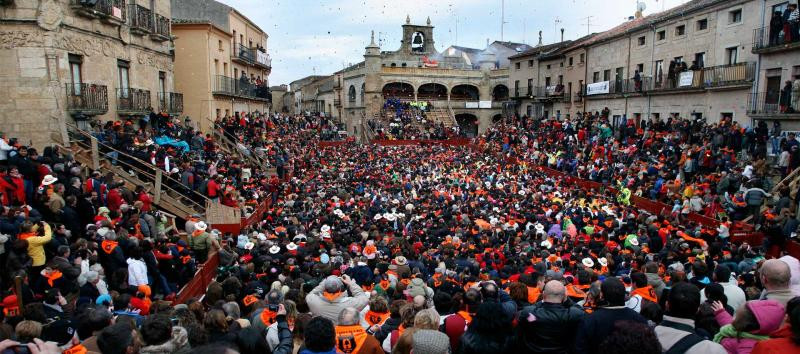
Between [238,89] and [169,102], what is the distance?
8881mm

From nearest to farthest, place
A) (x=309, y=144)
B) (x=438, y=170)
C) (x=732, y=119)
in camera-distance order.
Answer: (x=732, y=119) → (x=438, y=170) → (x=309, y=144)

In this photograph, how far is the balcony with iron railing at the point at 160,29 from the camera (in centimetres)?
2116

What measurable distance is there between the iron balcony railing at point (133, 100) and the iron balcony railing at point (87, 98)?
1158 mm

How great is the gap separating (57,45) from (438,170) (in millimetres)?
16891

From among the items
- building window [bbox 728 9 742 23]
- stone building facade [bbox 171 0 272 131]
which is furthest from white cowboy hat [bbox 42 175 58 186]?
building window [bbox 728 9 742 23]

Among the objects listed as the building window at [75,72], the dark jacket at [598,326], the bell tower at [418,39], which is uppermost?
the bell tower at [418,39]

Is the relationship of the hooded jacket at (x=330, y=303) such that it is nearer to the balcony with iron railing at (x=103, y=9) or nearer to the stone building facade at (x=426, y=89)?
the balcony with iron railing at (x=103, y=9)

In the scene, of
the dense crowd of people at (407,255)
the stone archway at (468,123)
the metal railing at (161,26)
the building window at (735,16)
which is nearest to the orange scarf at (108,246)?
the dense crowd of people at (407,255)

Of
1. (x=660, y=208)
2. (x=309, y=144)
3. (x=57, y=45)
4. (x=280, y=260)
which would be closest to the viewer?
(x=280, y=260)

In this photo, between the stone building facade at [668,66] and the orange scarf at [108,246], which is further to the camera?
the stone building facade at [668,66]

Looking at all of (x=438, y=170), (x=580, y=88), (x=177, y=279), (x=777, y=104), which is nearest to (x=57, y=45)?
(x=177, y=279)

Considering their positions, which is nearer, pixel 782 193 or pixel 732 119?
pixel 782 193

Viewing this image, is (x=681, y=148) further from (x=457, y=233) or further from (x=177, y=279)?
(x=177, y=279)

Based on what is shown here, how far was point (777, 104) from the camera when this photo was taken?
2086 cm
